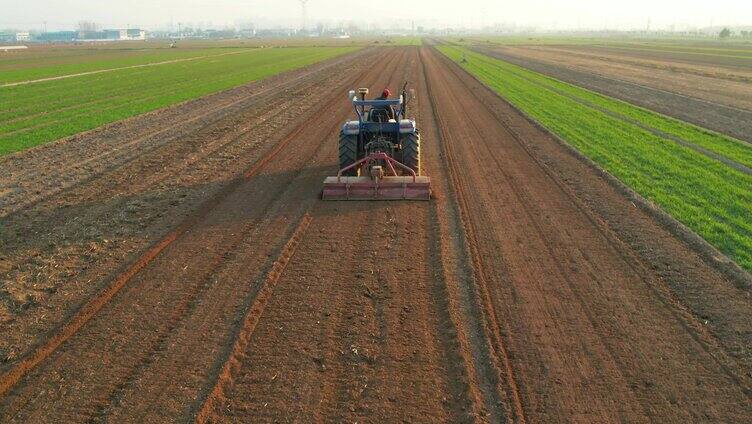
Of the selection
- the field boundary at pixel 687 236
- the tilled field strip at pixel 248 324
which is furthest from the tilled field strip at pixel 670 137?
the tilled field strip at pixel 248 324

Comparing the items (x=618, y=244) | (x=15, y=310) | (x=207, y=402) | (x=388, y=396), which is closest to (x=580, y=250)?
(x=618, y=244)

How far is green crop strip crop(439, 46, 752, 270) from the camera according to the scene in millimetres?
9844

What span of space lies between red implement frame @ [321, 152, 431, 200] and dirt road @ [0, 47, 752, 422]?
0.84ft

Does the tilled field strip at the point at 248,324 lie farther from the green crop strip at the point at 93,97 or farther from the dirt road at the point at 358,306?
the green crop strip at the point at 93,97

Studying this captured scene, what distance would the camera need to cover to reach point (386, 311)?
272 inches

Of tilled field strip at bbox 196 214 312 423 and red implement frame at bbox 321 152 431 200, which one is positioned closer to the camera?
tilled field strip at bbox 196 214 312 423

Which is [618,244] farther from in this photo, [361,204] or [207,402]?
[207,402]

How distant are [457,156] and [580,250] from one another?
670 centimetres

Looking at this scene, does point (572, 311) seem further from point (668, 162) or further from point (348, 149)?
point (668, 162)

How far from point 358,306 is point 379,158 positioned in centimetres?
495

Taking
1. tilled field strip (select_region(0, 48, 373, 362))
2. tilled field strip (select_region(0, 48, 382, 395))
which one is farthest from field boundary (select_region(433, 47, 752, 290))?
tilled field strip (select_region(0, 48, 373, 362))

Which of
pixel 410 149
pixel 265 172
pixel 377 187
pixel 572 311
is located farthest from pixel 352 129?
pixel 572 311

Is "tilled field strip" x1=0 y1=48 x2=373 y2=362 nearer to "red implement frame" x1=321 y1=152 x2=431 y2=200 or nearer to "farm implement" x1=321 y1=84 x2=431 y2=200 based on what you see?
"red implement frame" x1=321 y1=152 x2=431 y2=200

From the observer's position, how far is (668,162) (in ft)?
46.6
